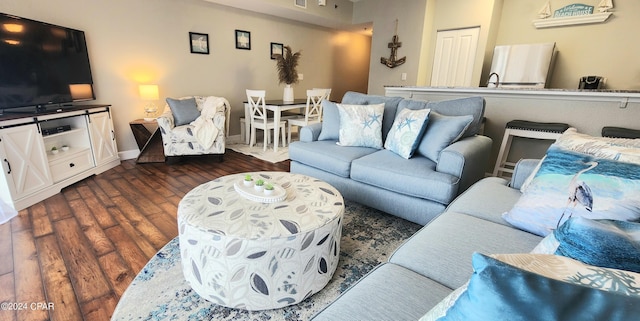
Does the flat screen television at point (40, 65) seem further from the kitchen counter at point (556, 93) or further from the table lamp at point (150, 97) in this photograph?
the kitchen counter at point (556, 93)

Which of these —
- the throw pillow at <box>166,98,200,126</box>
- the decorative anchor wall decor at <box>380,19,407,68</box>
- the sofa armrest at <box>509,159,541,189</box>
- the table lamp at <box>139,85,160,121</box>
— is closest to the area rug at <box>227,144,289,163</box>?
the throw pillow at <box>166,98,200,126</box>

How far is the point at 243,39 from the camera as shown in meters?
4.80

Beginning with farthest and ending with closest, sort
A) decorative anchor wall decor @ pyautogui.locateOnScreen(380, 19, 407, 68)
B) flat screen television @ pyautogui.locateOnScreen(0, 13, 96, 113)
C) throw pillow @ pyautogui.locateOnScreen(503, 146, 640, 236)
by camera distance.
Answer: decorative anchor wall decor @ pyautogui.locateOnScreen(380, 19, 407, 68), flat screen television @ pyautogui.locateOnScreen(0, 13, 96, 113), throw pillow @ pyautogui.locateOnScreen(503, 146, 640, 236)

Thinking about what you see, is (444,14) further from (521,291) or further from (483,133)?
(521,291)

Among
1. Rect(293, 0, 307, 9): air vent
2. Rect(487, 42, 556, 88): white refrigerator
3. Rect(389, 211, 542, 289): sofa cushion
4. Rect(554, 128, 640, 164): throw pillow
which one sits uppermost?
Rect(293, 0, 307, 9): air vent

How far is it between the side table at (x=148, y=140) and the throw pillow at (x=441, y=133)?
3.29m

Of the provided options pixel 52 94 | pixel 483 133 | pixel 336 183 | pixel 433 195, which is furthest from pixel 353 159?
pixel 52 94

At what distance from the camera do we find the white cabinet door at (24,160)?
7.36 ft

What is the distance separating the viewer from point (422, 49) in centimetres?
475

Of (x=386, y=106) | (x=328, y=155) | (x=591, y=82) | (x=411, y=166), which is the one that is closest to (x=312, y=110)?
(x=386, y=106)

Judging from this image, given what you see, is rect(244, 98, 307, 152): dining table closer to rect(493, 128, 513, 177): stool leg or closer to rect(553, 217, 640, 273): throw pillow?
rect(493, 128, 513, 177): stool leg

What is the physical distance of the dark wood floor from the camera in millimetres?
1405

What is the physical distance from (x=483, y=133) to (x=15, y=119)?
14.6 feet

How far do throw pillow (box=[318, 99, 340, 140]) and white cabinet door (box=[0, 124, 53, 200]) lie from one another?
2568mm
